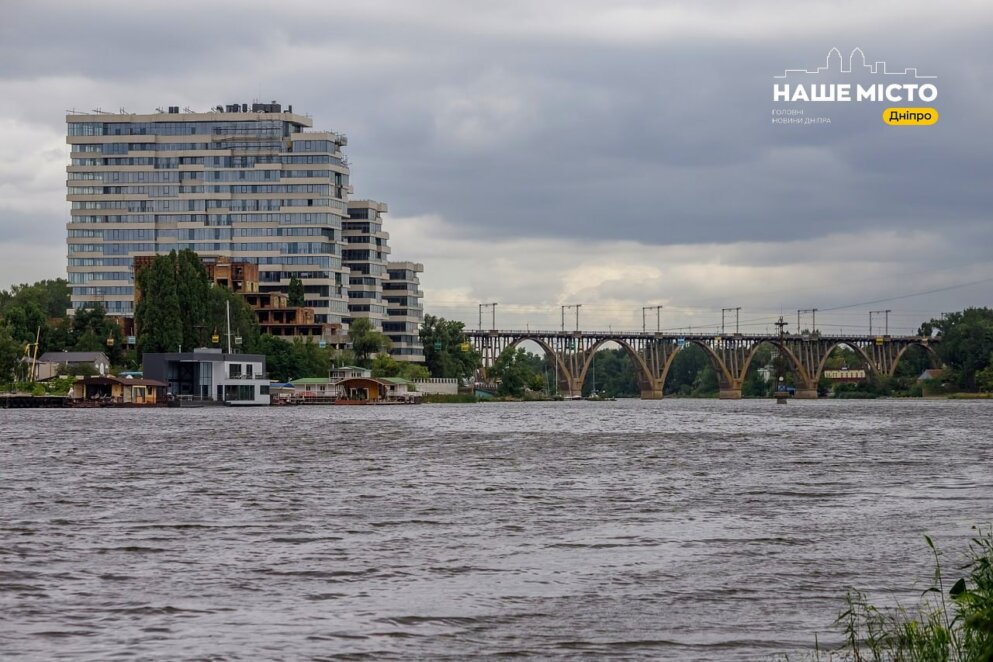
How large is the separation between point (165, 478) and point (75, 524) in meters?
14.6

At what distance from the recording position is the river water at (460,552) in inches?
687

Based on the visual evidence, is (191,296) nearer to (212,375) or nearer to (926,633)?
(212,375)

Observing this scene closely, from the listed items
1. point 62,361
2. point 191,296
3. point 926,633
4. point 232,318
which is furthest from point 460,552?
point 62,361

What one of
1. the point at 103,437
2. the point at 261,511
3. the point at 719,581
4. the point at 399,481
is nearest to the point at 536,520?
the point at 261,511

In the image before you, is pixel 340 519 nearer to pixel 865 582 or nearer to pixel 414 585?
pixel 414 585

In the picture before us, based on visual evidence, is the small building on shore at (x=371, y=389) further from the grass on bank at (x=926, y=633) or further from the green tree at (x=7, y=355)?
the grass on bank at (x=926, y=633)

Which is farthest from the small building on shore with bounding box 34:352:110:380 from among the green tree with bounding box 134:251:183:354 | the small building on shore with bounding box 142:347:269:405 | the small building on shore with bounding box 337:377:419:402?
the small building on shore with bounding box 337:377:419:402

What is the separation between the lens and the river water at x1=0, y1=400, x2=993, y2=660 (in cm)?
1745

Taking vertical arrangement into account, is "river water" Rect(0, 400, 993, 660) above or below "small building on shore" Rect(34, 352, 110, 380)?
below

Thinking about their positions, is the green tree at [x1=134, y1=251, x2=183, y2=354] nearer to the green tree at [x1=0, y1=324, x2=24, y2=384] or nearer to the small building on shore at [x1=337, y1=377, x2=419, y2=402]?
the green tree at [x1=0, y1=324, x2=24, y2=384]

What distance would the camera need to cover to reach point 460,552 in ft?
82.6

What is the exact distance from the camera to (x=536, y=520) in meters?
30.6

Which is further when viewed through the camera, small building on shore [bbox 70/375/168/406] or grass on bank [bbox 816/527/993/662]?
small building on shore [bbox 70/375/168/406]

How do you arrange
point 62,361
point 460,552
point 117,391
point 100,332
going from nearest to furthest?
1. point 460,552
2. point 117,391
3. point 62,361
4. point 100,332
